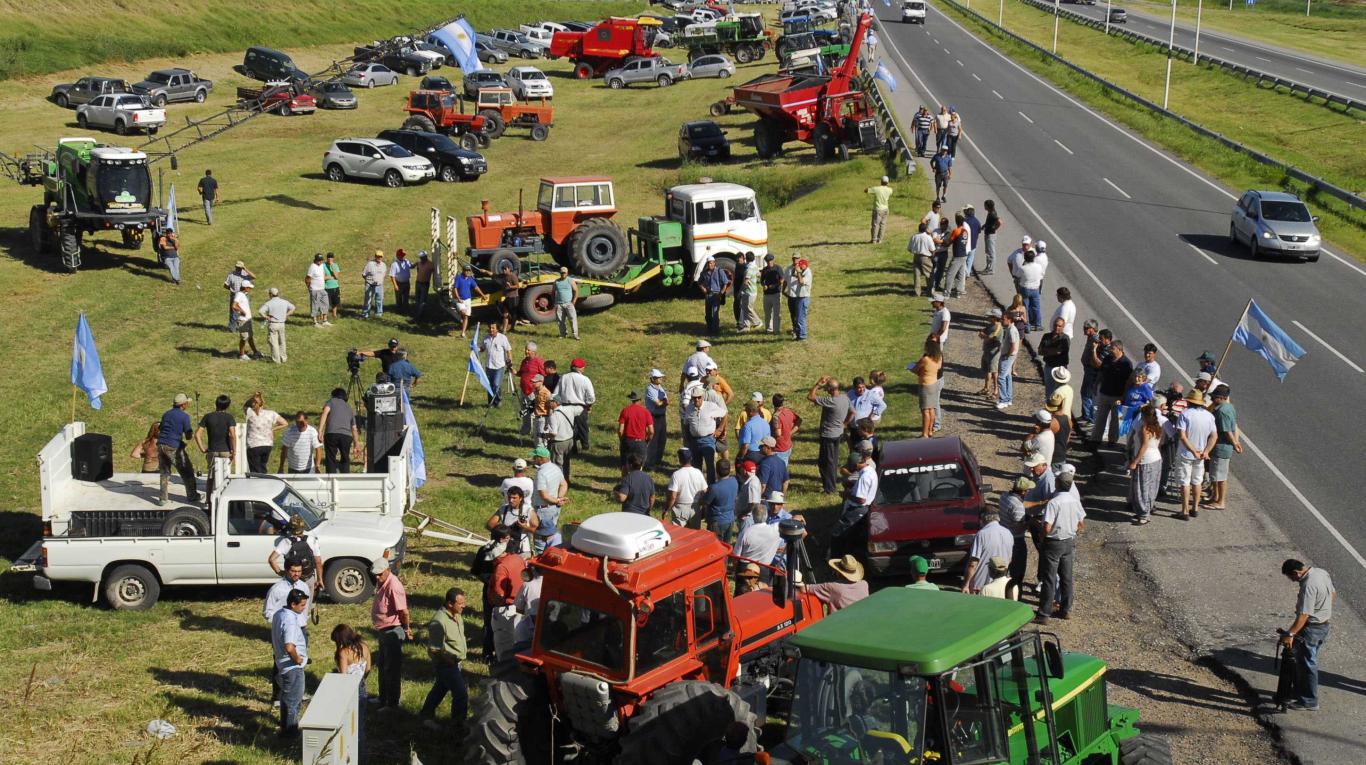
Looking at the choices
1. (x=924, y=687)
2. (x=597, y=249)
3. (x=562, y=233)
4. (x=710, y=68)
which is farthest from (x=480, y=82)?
(x=924, y=687)

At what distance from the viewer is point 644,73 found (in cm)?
6588

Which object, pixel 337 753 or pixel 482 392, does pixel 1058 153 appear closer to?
pixel 482 392

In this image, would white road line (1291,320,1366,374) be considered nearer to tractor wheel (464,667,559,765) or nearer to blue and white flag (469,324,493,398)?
blue and white flag (469,324,493,398)

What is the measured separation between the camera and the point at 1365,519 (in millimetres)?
16719

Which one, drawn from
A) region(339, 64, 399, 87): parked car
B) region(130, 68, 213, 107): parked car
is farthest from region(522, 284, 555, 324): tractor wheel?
region(339, 64, 399, 87): parked car

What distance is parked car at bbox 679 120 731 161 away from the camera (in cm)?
4638

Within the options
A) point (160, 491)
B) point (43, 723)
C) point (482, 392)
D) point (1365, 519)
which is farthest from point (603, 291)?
point (43, 723)

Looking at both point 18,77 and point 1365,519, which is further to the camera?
point 18,77

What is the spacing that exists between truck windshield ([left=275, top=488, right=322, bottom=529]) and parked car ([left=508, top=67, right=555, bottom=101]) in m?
44.6

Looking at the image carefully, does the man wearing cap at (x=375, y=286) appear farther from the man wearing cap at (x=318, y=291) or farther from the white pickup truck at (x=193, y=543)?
the white pickup truck at (x=193, y=543)

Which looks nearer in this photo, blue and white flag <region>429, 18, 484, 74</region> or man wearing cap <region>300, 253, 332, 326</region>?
man wearing cap <region>300, 253, 332, 326</region>

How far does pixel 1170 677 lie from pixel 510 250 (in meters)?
19.3

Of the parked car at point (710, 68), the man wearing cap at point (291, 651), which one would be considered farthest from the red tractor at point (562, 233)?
the parked car at point (710, 68)

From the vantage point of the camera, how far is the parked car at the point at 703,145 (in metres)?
46.4
